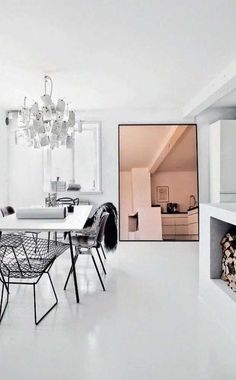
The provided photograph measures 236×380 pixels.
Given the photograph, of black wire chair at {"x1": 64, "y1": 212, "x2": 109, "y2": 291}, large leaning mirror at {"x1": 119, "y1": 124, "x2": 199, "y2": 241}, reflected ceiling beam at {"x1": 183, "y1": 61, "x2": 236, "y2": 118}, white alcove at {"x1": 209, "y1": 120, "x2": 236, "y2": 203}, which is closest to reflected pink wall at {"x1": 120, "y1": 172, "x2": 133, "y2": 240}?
large leaning mirror at {"x1": 119, "y1": 124, "x2": 199, "y2": 241}

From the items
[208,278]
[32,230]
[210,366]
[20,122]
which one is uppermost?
[20,122]

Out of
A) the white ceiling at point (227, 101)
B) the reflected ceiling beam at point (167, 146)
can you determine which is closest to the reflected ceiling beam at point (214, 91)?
the white ceiling at point (227, 101)

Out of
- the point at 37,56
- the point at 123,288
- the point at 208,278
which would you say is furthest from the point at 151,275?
the point at 37,56

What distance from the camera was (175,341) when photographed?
7.59 ft

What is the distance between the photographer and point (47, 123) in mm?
3678

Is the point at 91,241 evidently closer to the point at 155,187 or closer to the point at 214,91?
the point at 214,91

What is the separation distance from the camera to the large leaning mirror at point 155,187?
6.61m

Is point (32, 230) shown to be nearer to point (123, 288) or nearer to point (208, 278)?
point (123, 288)

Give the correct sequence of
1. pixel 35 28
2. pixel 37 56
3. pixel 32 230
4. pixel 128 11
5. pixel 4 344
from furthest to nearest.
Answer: pixel 37 56
pixel 32 230
pixel 35 28
pixel 128 11
pixel 4 344

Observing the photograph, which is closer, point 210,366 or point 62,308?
point 210,366

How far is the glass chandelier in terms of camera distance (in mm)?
3566

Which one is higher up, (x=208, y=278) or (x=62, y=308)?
(x=208, y=278)

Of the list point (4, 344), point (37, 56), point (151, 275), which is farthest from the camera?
point (151, 275)

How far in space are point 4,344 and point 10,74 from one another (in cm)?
304
